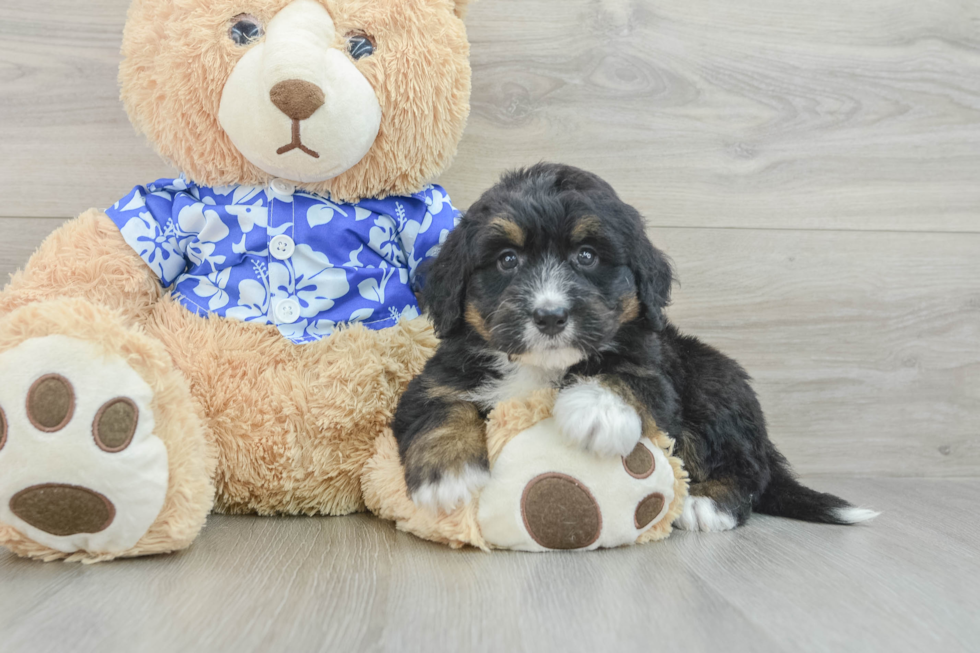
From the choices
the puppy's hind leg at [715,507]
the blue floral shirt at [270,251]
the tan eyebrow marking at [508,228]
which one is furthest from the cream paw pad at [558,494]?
the blue floral shirt at [270,251]

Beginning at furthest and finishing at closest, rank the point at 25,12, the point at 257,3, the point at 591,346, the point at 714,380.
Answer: the point at 25,12 < the point at 714,380 < the point at 257,3 < the point at 591,346

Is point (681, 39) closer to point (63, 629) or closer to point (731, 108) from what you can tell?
point (731, 108)

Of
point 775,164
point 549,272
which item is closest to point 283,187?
point 549,272

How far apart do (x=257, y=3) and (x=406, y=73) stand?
0.43 meters

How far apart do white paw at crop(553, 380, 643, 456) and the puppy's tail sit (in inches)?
31.6

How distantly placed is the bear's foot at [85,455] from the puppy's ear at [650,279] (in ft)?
3.82

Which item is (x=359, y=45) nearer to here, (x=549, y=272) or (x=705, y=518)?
(x=549, y=272)

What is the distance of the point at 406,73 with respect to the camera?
206 cm

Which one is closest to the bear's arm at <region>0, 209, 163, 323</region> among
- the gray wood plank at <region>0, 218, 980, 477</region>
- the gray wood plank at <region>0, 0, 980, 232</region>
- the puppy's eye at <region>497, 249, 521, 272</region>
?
the gray wood plank at <region>0, 0, 980, 232</region>

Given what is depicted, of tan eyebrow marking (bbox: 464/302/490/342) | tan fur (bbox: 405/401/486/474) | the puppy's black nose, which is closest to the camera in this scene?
the puppy's black nose

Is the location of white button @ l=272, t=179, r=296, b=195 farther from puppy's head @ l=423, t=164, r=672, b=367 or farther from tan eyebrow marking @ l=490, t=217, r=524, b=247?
tan eyebrow marking @ l=490, t=217, r=524, b=247

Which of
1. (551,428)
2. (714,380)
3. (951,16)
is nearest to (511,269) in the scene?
(551,428)

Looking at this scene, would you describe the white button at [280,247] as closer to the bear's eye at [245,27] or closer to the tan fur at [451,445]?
the bear's eye at [245,27]

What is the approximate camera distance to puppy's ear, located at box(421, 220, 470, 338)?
189cm
